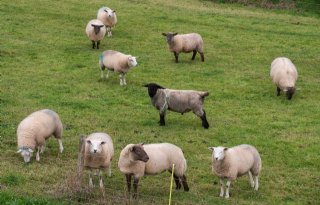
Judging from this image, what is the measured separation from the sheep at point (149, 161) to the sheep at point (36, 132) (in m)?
2.94

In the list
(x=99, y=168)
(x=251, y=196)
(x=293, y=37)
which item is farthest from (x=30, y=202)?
(x=293, y=37)

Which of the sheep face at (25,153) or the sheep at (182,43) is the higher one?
the sheep at (182,43)

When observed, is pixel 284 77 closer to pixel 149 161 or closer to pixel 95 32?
pixel 95 32

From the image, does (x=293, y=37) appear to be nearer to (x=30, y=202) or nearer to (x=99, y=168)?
(x=99, y=168)

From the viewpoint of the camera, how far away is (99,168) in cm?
1397

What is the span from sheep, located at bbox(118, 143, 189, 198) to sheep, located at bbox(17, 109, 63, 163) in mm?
2940

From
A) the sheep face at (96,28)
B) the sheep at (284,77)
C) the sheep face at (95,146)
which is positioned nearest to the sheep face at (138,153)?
the sheep face at (95,146)

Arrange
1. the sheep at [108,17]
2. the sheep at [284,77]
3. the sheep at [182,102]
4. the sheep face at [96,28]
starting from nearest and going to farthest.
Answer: the sheep at [182,102] < the sheep at [284,77] < the sheep face at [96,28] < the sheep at [108,17]

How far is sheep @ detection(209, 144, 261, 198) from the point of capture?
45.9 feet

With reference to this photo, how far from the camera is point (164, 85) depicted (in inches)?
936

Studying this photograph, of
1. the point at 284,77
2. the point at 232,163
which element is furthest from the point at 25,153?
the point at 284,77

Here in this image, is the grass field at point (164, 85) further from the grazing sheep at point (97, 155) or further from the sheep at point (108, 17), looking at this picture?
the sheep at point (108, 17)

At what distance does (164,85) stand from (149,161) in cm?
1042

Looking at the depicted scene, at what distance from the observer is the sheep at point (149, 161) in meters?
13.3
